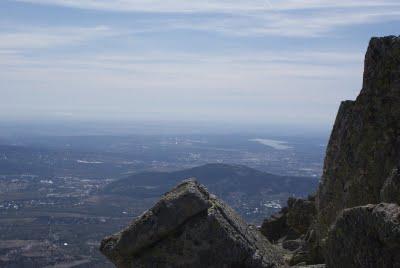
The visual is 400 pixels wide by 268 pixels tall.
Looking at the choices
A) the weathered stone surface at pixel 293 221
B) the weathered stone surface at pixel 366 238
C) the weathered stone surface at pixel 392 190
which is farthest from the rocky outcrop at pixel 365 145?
the weathered stone surface at pixel 293 221

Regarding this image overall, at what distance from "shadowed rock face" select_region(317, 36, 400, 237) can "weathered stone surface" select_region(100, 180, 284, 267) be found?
11.3 feet

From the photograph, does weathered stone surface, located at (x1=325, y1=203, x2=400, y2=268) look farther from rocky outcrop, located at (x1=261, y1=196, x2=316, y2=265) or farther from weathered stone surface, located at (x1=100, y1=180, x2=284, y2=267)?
rocky outcrop, located at (x1=261, y1=196, x2=316, y2=265)

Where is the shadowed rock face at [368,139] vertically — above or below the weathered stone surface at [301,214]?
above

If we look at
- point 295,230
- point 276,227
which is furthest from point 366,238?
point 276,227

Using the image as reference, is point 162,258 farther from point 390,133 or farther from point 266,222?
point 266,222

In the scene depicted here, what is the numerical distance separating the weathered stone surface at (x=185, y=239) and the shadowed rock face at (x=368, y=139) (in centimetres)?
346

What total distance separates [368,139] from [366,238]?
5.04 m

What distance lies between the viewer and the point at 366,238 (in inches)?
383

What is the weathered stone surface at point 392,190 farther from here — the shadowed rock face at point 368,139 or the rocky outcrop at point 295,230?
the rocky outcrop at point 295,230

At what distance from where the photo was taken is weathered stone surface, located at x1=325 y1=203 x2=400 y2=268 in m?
9.27

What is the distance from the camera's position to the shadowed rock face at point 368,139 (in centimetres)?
1372

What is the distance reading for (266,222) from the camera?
28500 mm

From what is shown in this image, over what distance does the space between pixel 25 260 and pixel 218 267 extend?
171 metres

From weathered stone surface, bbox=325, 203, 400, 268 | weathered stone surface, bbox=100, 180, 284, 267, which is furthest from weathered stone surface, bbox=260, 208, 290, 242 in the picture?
weathered stone surface, bbox=325, 203, 400, 268
